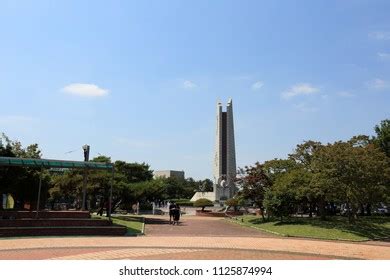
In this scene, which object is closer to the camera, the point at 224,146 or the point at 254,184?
the point at 254,184

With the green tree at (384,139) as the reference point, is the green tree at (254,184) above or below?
below

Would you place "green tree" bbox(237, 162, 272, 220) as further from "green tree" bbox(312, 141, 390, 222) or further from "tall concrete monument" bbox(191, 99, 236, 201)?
"tall concrete monument" bbox(191, 99, 236, 201)

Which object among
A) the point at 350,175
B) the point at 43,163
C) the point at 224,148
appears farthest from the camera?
the point at 224,148

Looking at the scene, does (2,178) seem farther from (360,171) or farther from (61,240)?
(360,171)

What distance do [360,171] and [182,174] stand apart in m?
151

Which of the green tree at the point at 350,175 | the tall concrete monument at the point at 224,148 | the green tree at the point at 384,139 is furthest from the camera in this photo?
the tall concrete monument at the point at 224,148

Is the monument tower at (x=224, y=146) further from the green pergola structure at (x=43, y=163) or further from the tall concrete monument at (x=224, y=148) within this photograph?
the green pergola structure at (x=43, y=163)

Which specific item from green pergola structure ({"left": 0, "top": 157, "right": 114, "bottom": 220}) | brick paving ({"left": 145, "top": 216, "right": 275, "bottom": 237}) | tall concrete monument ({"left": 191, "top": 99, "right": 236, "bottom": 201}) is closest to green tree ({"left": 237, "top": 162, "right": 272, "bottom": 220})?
brick paving ({"left": 145, "top": 216, "right": 275, "bottom": 237})

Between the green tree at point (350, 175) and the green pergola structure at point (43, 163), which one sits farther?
the green tree at point (350, 175)

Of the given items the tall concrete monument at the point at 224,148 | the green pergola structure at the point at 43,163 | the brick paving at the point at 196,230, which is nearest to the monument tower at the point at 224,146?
the tall concrete monument at the point at 224,148

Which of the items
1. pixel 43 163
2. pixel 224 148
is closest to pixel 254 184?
pixel 43 163

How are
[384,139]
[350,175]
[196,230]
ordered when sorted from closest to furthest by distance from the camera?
[196,230] < [350,175] < [384,139]

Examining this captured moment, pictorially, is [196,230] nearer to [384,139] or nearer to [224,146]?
[384,139]

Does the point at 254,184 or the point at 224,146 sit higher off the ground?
the point at 224,146
